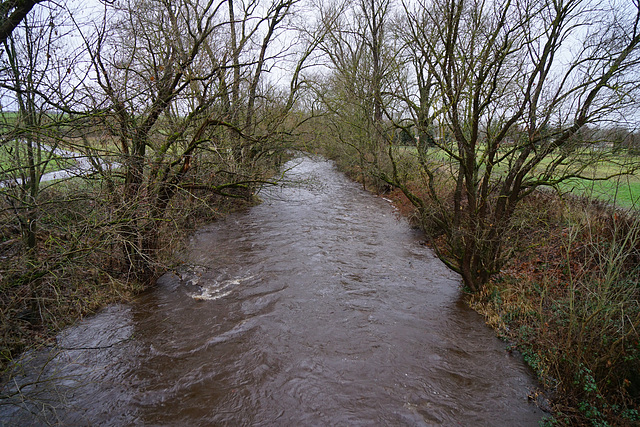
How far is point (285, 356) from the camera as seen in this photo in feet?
19.2

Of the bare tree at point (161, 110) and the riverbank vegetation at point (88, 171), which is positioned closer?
the riverbank vegetation at point (88, 171)

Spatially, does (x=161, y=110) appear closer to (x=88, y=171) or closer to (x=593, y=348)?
(x=88, y=171)

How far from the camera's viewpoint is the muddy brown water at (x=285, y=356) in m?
4.69

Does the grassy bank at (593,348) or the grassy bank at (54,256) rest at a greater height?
the grassy bank at (54,256)

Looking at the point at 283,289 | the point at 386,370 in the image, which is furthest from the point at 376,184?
the point at 386,370

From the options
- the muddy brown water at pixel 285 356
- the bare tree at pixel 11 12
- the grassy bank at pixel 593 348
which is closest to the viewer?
the bare tree at pixel 11 12

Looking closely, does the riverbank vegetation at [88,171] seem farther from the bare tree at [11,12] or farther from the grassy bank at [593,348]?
the grassy bank at [593,348]

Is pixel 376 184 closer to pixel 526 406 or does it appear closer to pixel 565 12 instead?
pixel 565 12

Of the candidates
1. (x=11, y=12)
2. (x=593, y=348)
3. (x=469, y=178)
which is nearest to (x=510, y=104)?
(x=469, y=178)

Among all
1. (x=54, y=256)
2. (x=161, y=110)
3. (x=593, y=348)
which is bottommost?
(x=593, y=348)

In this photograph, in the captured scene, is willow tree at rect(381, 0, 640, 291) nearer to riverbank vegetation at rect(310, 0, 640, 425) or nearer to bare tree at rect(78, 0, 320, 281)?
riverbank vegetation at rect(310, 0, 640, 425)

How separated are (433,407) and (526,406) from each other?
4.32 feet

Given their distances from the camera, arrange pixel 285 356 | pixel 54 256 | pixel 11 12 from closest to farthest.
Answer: pixel 11 12, pixel 54 256, pixel 285 356

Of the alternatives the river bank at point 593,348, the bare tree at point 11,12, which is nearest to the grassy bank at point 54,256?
the bare tree at point 11,12
